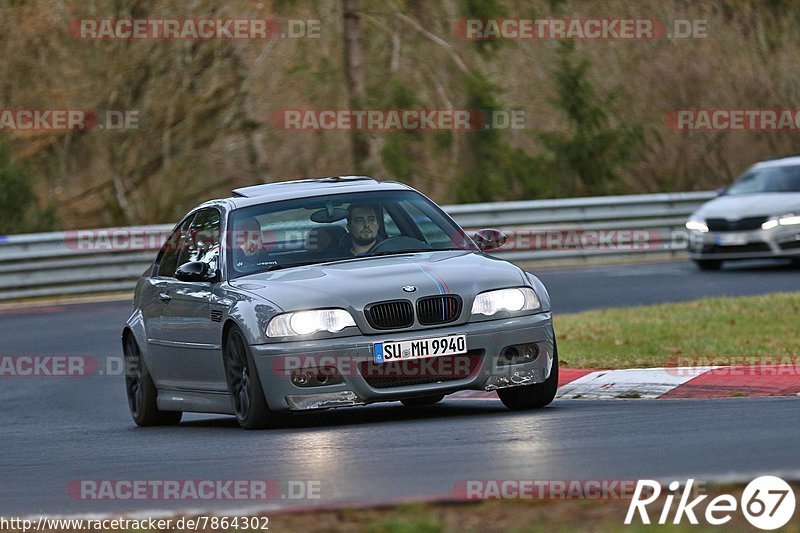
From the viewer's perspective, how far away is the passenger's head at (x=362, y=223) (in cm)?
1051

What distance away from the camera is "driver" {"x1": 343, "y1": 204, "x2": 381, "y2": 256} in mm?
10434

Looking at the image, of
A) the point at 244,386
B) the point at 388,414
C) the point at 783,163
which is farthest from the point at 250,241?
the point at 783,163

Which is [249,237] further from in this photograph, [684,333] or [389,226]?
[684,333]

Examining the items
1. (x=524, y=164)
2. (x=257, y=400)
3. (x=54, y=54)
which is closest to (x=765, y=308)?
(x=257, y=400)

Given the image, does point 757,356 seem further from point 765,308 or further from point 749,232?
point 749,232

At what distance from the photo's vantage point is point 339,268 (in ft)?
32.6

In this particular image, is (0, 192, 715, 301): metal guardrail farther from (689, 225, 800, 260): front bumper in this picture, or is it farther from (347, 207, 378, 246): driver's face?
(347, 207, 378, 246): driver's face

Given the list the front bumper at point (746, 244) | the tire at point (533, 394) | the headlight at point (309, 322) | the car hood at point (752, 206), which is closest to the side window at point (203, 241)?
the headlight at point (309, 322)

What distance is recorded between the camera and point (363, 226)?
1059cm

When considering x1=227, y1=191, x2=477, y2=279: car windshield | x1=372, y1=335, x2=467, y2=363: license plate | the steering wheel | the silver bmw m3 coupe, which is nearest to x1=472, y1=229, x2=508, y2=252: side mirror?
the silver bmw m3 coupe

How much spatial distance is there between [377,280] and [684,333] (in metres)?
5.63

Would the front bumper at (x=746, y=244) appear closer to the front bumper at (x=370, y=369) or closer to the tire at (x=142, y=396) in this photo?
the tire at (x=142, y=396)

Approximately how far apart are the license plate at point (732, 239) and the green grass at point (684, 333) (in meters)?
5.12

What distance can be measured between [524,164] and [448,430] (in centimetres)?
2330
